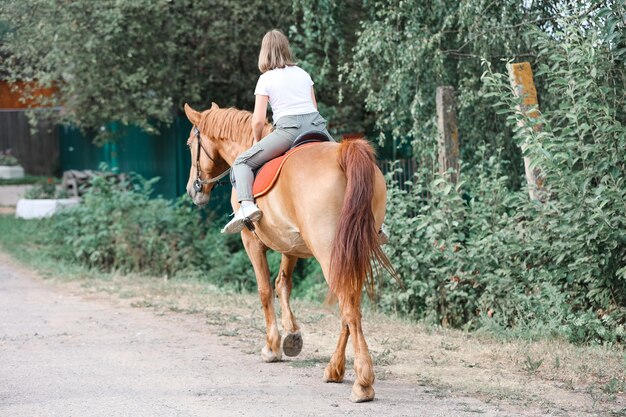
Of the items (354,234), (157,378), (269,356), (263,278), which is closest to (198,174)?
(263,278)

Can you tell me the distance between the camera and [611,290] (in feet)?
27.6

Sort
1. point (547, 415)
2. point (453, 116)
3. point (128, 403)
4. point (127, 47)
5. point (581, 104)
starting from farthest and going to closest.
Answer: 1. point (127, 47)
2. point (453, 116)
3. point (581, 104)
4. point (128, 403)
5. point (547, 415)

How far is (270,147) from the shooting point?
7.07 metres

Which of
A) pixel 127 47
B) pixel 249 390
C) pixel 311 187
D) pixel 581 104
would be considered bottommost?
pixel 249 390

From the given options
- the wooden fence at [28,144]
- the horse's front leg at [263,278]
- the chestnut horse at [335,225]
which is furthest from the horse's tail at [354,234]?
the wooden fence at [28,144]

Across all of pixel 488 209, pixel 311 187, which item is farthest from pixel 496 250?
pixel 311 187

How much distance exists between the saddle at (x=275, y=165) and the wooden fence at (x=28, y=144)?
2559 centimetres

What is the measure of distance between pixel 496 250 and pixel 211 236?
7.70m

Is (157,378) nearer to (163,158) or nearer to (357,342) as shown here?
(357,342)

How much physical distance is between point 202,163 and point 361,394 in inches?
129

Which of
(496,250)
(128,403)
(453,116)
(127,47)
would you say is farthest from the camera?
(127,47)

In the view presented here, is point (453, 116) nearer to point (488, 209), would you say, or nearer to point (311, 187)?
point (488, 209)

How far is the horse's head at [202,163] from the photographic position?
837 cm

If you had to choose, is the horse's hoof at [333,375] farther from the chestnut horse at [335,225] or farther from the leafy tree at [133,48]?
the leafy tree at [133,48]
